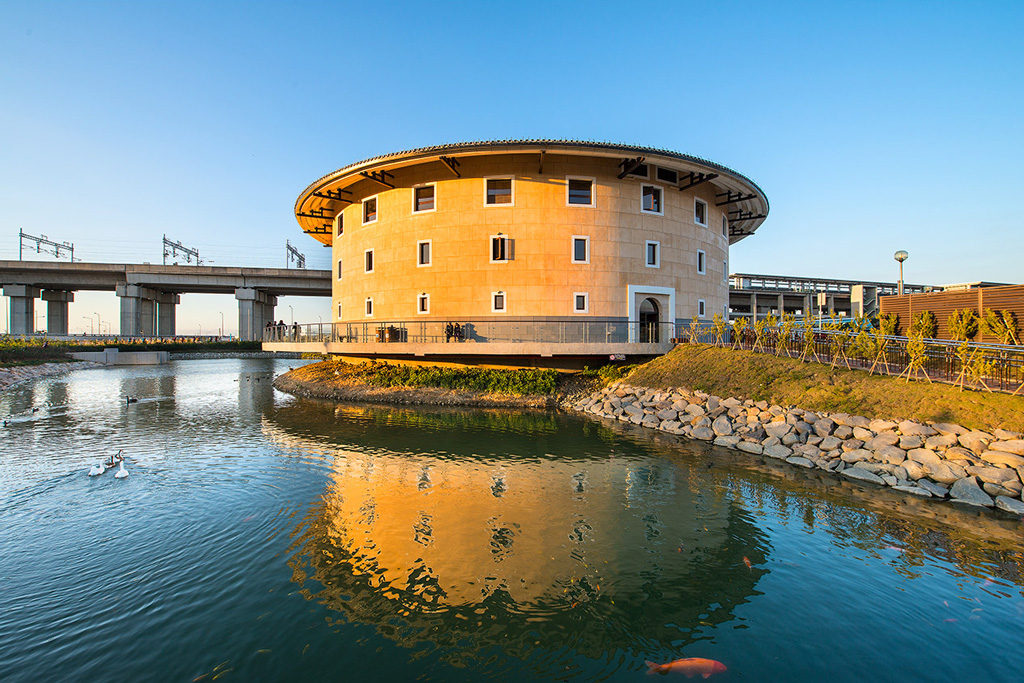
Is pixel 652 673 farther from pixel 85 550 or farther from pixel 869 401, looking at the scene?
pixel 869 401

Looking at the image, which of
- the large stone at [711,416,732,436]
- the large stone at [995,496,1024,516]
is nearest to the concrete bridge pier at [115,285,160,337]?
the large stone at [711,416,732,436]

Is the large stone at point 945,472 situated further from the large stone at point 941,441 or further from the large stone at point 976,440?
the large stone at point 976,440

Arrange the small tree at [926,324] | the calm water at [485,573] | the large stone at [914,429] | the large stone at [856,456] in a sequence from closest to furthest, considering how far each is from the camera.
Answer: the calm water at [485,573] < the large stone at [914,429] < the large stone at [856,456] < the small tree at [926,324]

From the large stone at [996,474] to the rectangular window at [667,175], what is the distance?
2016 centimetres

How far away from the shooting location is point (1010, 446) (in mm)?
9977

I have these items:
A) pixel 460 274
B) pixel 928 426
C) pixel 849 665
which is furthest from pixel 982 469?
pixel 460 274

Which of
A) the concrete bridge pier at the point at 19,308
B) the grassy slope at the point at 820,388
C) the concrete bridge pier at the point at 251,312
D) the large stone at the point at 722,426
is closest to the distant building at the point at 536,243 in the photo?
the grassy slope at the point at 820,388

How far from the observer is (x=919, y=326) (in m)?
20.4

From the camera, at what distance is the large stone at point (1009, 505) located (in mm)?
8938

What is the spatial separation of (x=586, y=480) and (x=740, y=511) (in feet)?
11.3

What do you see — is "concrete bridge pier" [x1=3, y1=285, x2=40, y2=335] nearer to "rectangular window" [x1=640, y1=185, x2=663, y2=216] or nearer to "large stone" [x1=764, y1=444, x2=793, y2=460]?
"rectangular window" [x1=640, y1=185, x2=663, y2=216]

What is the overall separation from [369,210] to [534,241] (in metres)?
12.2

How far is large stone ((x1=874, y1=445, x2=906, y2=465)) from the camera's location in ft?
36.0

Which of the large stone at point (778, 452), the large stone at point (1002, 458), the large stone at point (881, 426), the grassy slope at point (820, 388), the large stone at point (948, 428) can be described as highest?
the grassy slope at point (820, 388)
